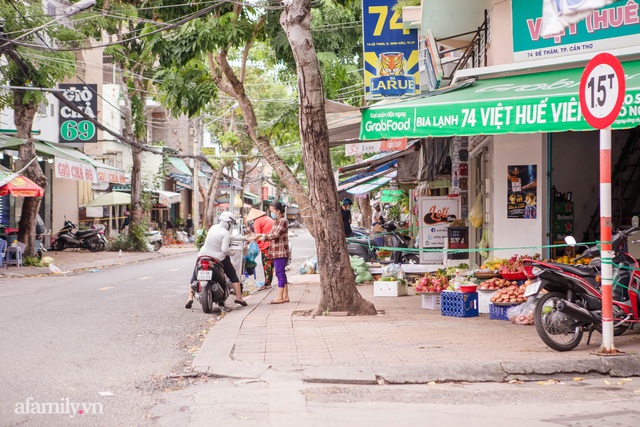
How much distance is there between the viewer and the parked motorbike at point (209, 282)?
1288 cm

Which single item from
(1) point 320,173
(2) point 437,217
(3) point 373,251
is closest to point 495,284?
(1) point 320,173

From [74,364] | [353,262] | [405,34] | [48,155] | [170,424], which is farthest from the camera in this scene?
[48,155]

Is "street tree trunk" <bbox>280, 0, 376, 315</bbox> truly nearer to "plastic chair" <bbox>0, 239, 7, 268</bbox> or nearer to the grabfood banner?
the grabfood banner

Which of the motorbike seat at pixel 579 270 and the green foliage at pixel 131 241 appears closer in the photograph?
the motorbike seat at pixel 579 270

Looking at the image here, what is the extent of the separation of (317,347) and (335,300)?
2.77 m

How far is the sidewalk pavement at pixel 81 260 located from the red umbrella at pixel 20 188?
218 cm

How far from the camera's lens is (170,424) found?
5.79 m

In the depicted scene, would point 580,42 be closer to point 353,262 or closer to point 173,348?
point 173,348

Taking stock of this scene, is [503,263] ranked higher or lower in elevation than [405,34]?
lower

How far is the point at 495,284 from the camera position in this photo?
11.8m

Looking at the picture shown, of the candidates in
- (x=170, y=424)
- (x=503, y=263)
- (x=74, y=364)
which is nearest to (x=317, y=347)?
(x=74, y=364)

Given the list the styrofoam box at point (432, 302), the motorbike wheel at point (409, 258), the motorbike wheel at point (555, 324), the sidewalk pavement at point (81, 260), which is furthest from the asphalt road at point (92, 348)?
the motorbike wheel at point (409, 258)

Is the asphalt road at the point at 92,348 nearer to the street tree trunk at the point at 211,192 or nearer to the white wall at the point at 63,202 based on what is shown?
the white wall at the point at 63,202

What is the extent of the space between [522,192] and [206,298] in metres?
5.51
